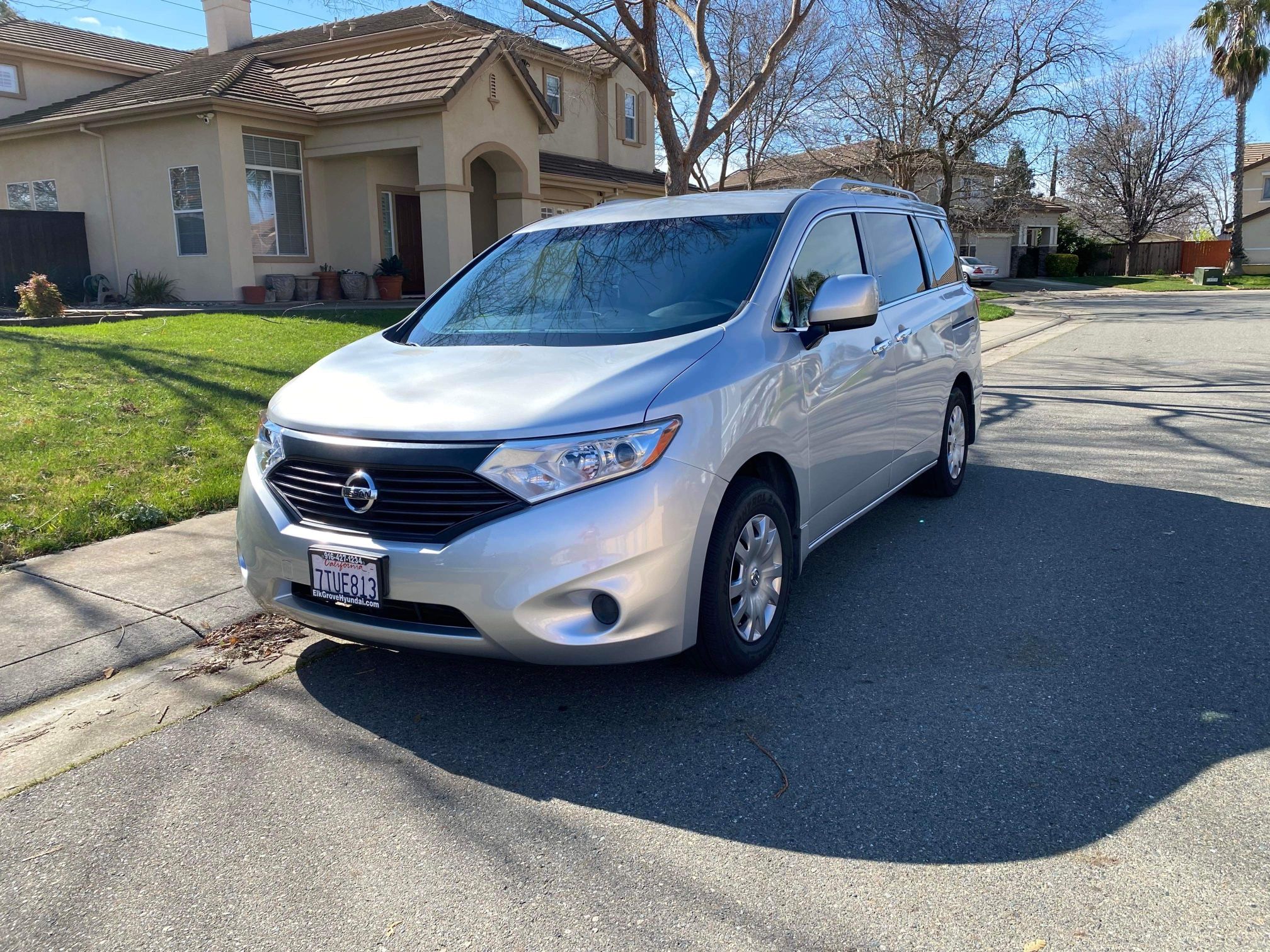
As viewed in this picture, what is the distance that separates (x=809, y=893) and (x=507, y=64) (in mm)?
19542

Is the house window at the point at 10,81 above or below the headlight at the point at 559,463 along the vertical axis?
above

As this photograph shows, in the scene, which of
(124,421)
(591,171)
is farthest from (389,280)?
(124,421)

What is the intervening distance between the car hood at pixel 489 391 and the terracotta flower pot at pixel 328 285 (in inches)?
637

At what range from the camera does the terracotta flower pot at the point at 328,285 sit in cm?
1947

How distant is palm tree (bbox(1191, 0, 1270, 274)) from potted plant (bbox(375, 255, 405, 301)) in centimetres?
3998

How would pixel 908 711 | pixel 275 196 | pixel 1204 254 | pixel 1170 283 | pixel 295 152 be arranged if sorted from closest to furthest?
pixel 908 711, pixel 275 196, pixel 295 152, pixel 1170 283, pixel 1204 254

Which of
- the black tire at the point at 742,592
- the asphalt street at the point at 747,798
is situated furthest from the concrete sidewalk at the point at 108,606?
the black tire at the point at 742,592

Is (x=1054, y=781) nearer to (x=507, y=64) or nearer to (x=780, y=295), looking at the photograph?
(x=780, y=295)

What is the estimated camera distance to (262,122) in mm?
18562

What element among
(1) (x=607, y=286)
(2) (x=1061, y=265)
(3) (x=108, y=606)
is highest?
(2) (x=1061, y=265)

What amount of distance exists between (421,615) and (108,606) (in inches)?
85.1

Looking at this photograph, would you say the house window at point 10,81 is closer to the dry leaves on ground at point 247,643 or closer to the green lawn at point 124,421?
the green lawn at point 124,421

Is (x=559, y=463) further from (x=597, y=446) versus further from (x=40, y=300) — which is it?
(x=40, y=300)

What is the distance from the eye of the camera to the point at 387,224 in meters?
20.8
